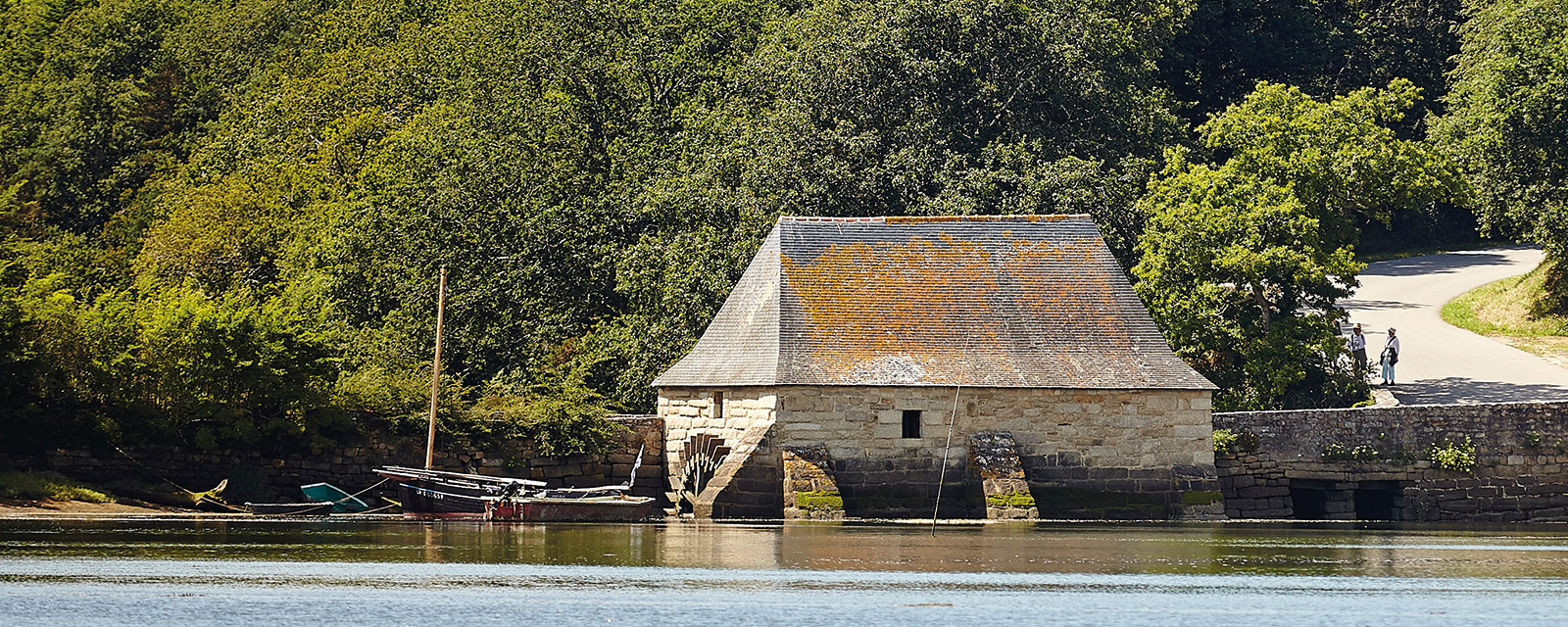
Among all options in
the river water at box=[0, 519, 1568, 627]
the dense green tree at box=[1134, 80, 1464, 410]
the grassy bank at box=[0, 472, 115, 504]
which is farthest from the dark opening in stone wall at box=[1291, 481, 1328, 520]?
the grassy bank at box=[0, 472, 115, 504]

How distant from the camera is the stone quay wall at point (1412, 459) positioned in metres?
35.7

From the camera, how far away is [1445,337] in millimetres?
49219

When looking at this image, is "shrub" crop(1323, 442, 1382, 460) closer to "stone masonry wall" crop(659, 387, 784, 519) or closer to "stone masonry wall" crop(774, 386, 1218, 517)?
"stone masonry wall" crop(774, 386, 1218, 517)

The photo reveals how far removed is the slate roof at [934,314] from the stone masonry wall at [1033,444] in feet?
1.14

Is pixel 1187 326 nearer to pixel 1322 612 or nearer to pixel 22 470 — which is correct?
pixel 1322 612

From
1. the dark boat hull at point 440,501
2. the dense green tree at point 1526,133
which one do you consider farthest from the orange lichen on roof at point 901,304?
the dense green tree at point 1526,133

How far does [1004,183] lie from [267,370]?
15.5 m

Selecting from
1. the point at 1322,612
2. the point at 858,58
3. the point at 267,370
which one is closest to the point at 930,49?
the point at 858,58

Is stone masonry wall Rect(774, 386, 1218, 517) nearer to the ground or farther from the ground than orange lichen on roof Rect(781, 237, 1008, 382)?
nearer to the ground

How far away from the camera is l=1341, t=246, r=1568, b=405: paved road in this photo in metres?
42.4

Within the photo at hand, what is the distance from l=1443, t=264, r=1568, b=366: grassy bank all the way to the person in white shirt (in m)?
6.99

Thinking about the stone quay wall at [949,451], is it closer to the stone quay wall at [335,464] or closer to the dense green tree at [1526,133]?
the stone quay wall at [335,464]

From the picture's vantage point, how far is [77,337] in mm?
34000

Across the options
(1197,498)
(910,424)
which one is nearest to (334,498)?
(910,424)
